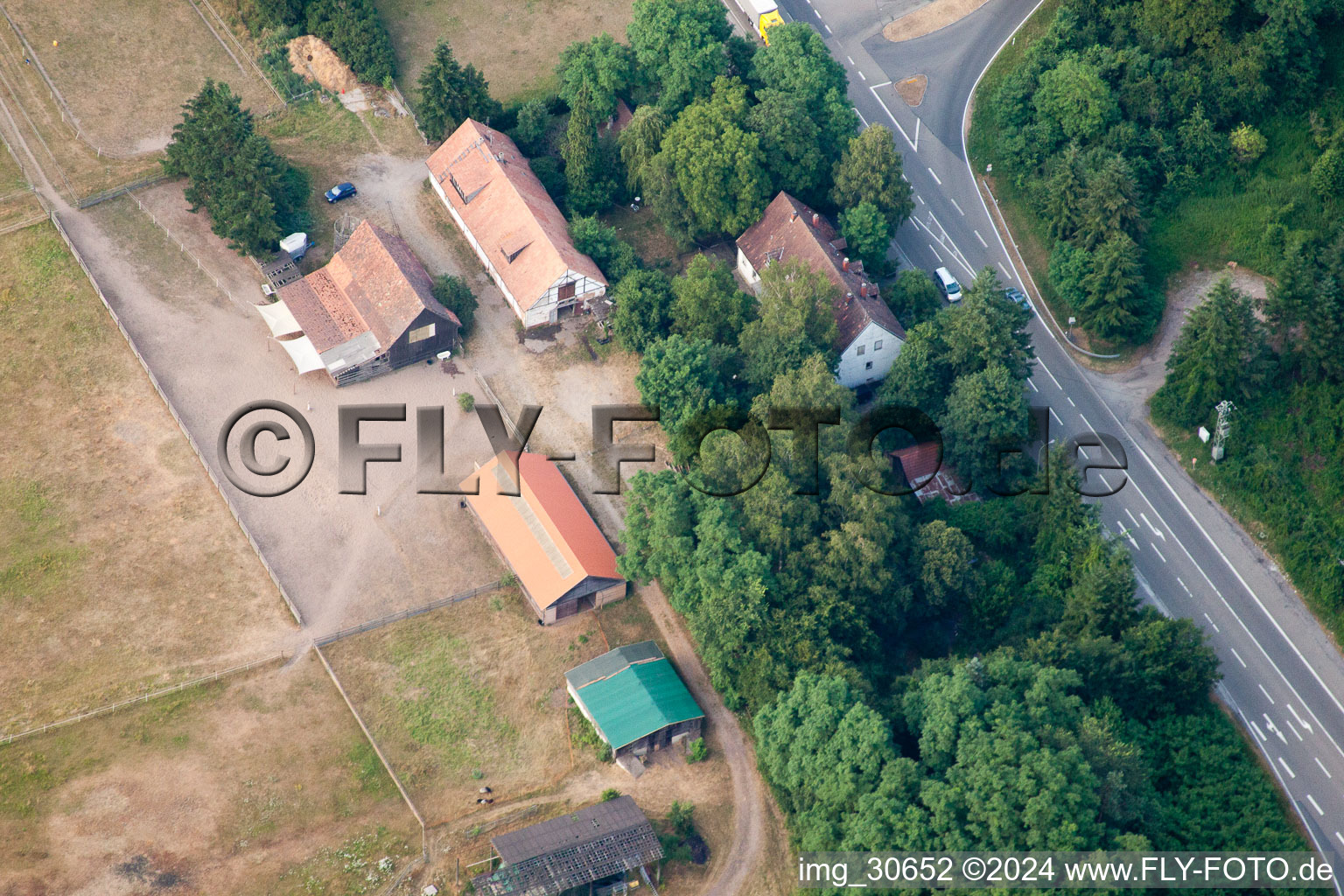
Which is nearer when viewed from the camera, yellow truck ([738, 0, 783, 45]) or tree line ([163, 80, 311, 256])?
tree line ([163, 80, 311, 256])

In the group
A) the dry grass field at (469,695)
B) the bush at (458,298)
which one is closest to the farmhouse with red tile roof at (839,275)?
the bush at (458,298)

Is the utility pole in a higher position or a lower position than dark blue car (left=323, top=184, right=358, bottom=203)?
lower

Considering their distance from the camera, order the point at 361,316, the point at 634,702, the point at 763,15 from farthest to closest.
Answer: the point at 763,15
the point at 361,316
the point at 634,702

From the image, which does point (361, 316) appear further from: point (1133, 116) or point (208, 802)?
point (1133, 116)

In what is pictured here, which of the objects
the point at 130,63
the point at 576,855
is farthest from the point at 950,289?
the point at 130,63

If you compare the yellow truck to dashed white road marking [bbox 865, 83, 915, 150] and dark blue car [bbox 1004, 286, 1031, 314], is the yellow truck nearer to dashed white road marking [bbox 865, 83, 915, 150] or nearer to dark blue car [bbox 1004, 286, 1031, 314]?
dashed white road marking [bbox 865, 83, 915, 150]

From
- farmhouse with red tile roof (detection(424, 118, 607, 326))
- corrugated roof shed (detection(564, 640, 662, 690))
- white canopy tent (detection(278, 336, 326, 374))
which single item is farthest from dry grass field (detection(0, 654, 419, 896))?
farmhouse with red tile roof (detection(424, 118, 607, 326))

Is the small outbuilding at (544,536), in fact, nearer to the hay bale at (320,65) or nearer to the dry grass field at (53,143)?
the dry grass field at (53,143)
